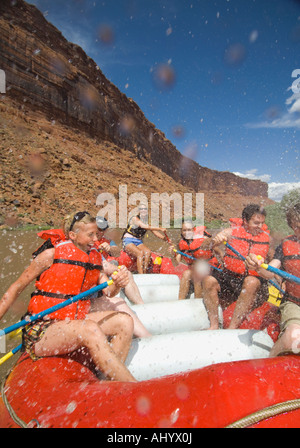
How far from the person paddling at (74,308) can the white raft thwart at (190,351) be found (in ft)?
0.67

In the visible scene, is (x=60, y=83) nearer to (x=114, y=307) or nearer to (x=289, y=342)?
(x=114, y=307)

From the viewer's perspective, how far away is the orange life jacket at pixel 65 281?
226 cm

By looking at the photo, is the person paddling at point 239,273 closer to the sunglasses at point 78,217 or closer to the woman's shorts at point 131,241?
the sunglasses at point 78,217

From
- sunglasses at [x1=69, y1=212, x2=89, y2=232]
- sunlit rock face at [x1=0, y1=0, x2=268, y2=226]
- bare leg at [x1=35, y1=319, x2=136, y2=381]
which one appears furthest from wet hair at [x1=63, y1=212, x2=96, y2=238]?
sunlit rock face at [x1=0, y1=0, x2=268, y2=226]

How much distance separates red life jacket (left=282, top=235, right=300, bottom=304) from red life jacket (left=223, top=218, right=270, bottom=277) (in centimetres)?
54

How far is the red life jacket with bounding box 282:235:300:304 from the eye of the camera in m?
2.57

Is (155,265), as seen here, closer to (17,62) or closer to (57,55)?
(17,62)

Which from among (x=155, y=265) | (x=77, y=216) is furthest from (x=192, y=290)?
(x=77, y=216)

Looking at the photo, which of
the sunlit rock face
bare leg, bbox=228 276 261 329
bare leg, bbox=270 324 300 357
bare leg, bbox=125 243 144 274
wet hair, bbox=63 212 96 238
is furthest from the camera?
the sunlit rock face

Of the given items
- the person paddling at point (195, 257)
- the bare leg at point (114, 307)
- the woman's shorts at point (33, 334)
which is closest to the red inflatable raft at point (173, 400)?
the woman's shorts at point (33, 334)

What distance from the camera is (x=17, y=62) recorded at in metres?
20.2

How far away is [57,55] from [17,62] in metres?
5.36

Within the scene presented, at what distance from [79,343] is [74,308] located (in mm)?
415

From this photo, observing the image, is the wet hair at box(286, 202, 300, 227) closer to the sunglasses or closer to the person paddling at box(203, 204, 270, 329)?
the person paddling at box(203, 204, 270, 329)
